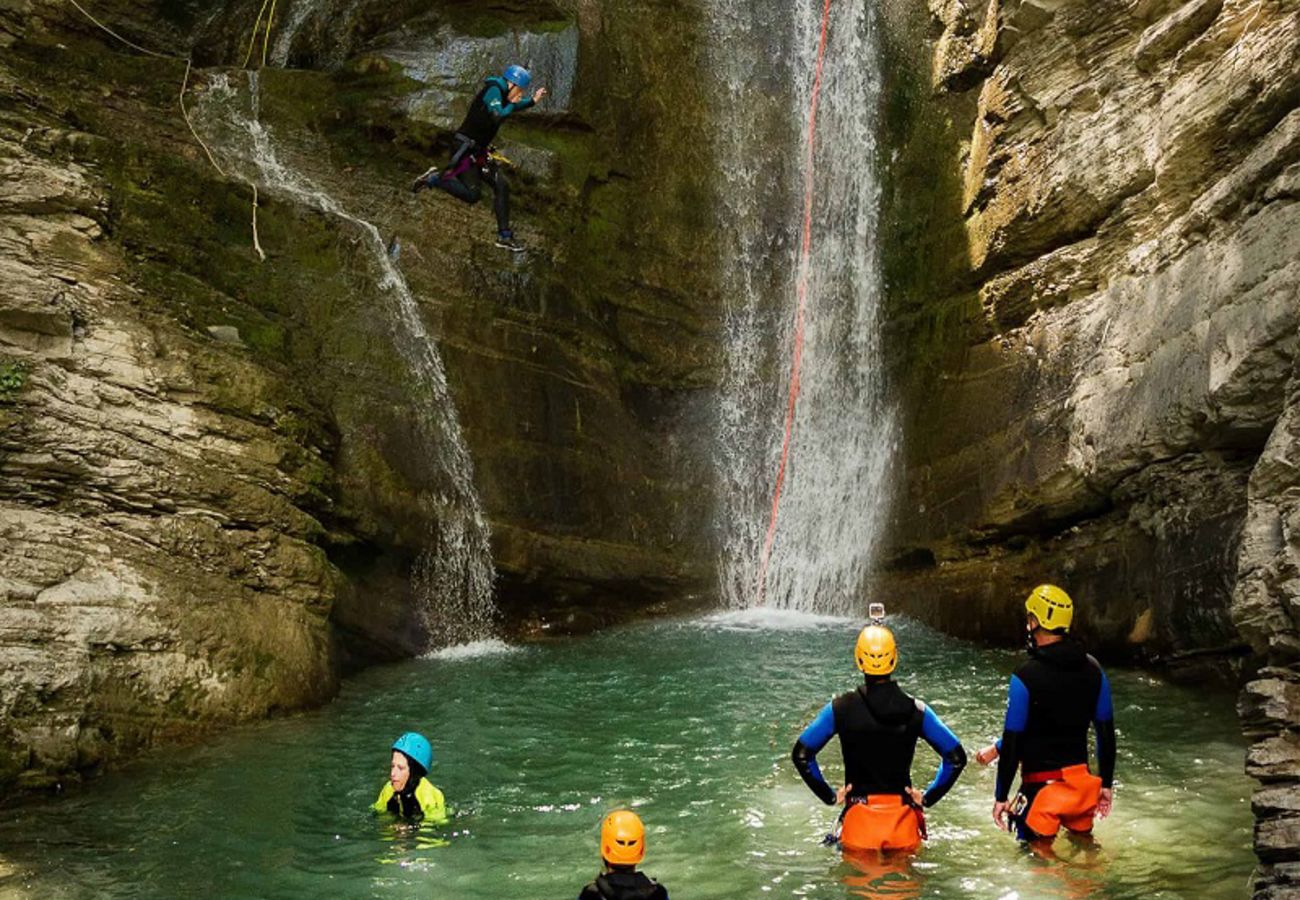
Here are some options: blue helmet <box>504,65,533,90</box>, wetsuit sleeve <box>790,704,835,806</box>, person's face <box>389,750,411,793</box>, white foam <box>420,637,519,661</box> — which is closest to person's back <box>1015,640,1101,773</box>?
wetsuit sleeve <box>790,704,835,806</box>

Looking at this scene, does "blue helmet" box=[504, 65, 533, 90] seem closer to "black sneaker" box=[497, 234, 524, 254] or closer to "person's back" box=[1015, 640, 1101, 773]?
"black sneaker" box=[497, 234, 524, 254]

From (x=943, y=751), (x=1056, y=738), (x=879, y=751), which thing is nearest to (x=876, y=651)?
(x=879, y=751)

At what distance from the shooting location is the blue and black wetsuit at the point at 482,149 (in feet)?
42.0

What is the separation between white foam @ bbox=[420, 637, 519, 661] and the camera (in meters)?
12.9

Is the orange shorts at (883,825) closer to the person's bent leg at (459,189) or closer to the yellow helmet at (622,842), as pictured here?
the yellow helmet at (622,842)

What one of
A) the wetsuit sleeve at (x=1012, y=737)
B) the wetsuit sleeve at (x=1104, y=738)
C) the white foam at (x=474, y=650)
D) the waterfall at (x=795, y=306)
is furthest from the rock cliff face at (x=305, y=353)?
the wetsuit sleeve at (x=1104, y=738)

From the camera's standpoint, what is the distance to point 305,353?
1260cm

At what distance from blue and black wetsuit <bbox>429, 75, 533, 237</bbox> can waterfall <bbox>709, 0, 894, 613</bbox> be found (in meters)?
Result: 4.37

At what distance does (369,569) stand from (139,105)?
645 centimetres

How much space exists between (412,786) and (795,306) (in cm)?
1150

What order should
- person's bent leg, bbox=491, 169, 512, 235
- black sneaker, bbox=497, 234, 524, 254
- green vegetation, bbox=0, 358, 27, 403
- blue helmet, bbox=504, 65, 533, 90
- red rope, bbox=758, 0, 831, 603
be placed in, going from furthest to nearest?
1. red rope, bbox=758, 0, 831, 603
2. black sneaker, bbox=497, 234, 524, 254
3. person's bent leg, bbox=491, 169, 512, 235
4. blue helmet, bbox=504, 65, 533, 90
5. green vegetation, bbox=0, 358, 27, 403

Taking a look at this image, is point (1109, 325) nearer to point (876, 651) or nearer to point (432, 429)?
point (876, 651)

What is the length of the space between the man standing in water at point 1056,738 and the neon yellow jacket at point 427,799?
3428mm

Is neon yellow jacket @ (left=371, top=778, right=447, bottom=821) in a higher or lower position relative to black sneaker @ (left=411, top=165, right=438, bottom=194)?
lower
